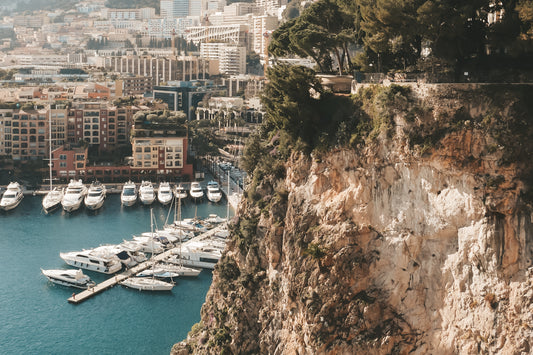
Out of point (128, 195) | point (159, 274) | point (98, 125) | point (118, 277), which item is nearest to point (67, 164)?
point (98, 125)

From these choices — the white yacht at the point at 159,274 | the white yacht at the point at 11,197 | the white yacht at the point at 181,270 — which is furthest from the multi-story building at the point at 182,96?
the white yacht at the point at 159,274

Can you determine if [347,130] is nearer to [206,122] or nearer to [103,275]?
[103,275]

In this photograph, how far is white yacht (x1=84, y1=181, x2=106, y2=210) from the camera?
3766 centimetres

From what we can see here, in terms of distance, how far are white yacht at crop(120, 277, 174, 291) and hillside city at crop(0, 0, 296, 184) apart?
11.9 metres

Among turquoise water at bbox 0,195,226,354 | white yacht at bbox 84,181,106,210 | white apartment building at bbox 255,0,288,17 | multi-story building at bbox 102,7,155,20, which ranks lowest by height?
turquoise water at bbox 0,195,226,354

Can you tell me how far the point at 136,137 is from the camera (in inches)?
1742

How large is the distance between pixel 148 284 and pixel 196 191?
14.2 m

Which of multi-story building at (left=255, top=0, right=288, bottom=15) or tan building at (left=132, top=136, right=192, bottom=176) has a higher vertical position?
multi-story building at (left=255, top=0, right=288, bottom=15)

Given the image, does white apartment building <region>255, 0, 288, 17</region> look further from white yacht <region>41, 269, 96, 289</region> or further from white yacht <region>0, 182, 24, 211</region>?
white yacht <region>41, 269, 96, 289</region>

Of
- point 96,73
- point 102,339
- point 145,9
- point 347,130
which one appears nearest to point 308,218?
point 347,130

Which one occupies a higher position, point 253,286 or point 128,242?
point 253,286

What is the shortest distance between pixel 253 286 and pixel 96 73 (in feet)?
220

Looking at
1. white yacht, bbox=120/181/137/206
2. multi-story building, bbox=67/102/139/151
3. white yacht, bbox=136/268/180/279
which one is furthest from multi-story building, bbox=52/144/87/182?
white yacht, bbox=136/268/180/279

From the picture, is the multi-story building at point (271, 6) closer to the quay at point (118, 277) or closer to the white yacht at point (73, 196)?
the white yacht at point (73, 196)
